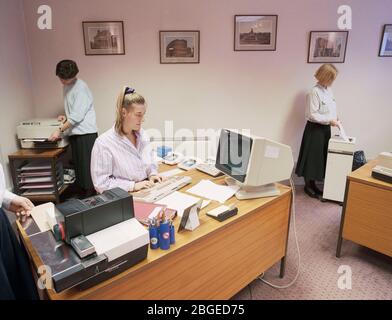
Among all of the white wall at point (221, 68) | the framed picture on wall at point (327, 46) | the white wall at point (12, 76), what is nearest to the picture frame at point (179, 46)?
the white wall at point (221, 68)

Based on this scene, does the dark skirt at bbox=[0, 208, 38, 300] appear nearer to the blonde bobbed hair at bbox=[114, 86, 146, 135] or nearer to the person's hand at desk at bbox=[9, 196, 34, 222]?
the person's hand at desk at bbox=[9, 196, 34, 222]

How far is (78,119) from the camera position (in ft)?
10.3

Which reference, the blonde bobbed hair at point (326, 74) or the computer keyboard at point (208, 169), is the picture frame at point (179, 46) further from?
the computer keyboard at point (208, 169)

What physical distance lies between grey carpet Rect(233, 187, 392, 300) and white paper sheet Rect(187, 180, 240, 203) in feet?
2.49

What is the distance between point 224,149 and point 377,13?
2977 mm

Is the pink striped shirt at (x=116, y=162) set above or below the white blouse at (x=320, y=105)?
below

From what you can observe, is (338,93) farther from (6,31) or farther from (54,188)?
(6,31)

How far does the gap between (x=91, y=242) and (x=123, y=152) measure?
91 centimetres

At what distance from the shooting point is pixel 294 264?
2.49 meters

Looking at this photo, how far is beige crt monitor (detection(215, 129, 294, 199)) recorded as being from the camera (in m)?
1.74

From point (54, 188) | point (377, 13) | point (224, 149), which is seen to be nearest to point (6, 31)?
point (54, 188)

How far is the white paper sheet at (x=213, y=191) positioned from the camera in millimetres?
1890

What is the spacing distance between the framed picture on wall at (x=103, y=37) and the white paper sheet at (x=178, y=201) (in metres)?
2.26

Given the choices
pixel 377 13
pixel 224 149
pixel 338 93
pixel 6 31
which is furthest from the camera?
pixel 338 93
